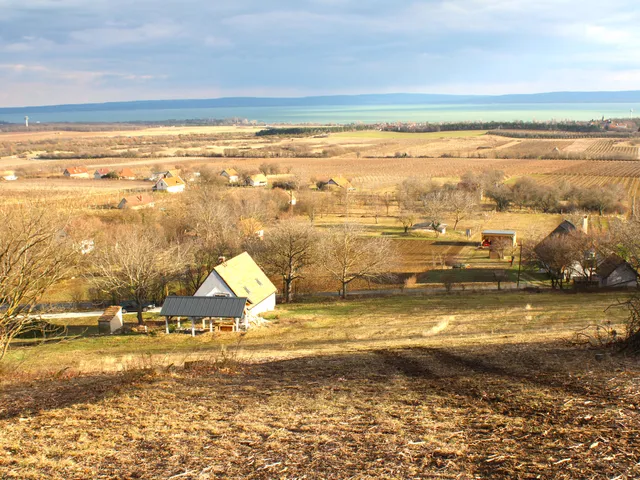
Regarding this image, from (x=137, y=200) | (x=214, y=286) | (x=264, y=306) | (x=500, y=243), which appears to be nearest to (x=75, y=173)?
(x=137, y=200)

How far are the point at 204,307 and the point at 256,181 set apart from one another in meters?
72.7

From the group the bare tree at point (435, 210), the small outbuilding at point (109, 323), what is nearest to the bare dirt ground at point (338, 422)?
the small outbuilding at point (109, 323)

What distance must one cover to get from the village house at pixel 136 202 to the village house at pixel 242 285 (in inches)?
1535

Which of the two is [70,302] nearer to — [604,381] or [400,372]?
[400,372]

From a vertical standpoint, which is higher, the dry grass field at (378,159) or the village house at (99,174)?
the dry grass field at (378,159)

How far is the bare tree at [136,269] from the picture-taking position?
31.1m

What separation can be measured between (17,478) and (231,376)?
5.60 metres

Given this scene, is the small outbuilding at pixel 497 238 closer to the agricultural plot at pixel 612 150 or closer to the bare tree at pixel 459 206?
the bare tree at pixel 459 206

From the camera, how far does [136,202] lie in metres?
72.1

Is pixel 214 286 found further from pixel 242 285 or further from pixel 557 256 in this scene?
pixel 557 256

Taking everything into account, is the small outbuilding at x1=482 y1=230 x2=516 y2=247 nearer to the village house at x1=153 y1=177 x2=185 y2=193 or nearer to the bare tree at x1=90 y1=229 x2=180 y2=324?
the bare tree at x1=90 y1=229 x2=180 y2=324

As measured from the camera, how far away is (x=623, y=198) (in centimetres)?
7656

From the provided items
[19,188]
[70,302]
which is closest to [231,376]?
[70,302]

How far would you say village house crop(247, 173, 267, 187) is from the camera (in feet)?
325
